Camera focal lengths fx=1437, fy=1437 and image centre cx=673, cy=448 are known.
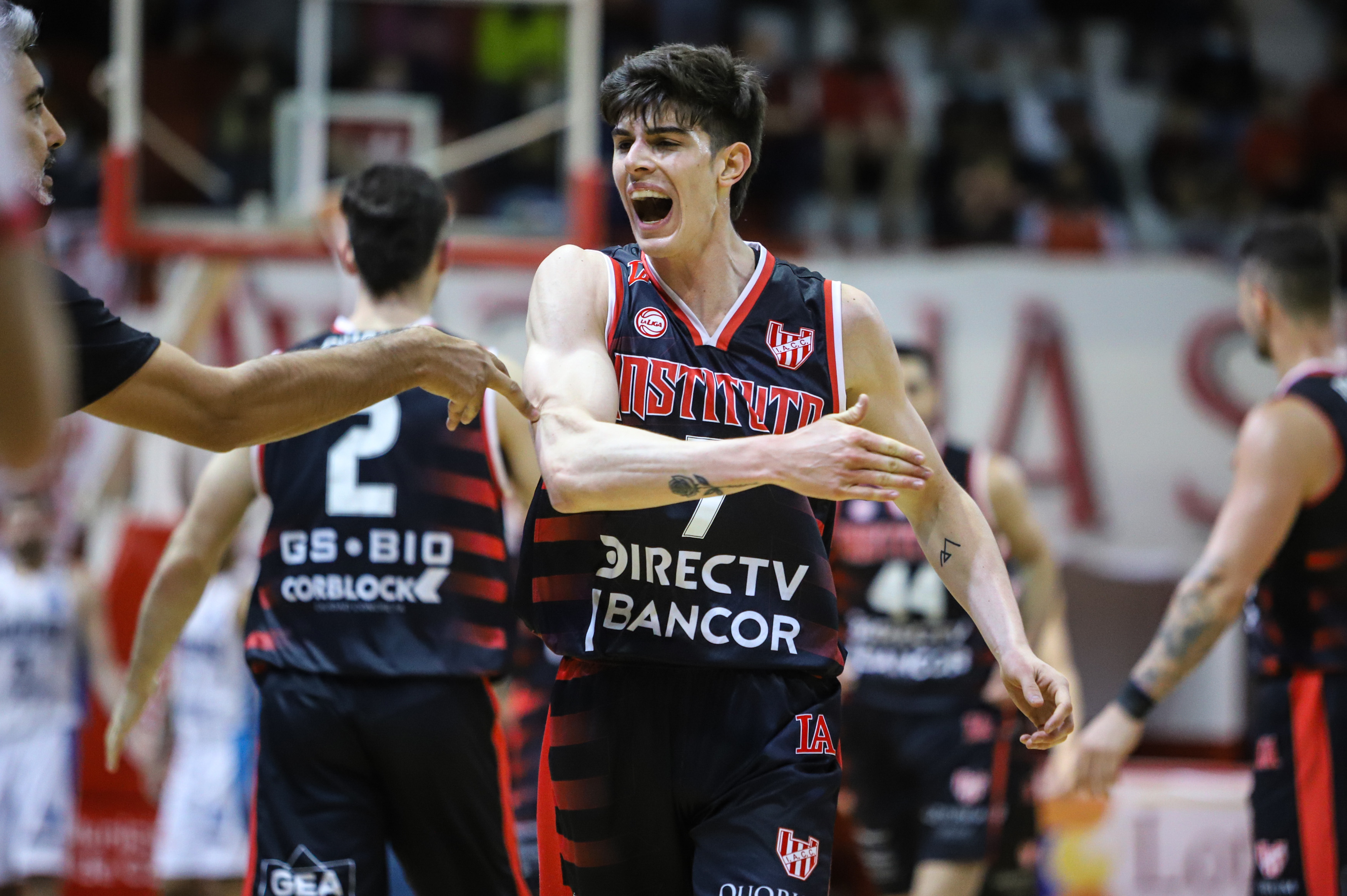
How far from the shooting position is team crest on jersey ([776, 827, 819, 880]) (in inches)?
131

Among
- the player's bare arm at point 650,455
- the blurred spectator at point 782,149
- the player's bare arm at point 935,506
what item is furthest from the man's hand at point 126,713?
the blurred spectator at point 782,149

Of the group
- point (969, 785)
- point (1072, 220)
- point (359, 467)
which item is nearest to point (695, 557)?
point (359, 467)

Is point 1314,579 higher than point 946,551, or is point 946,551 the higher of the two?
point 946,551

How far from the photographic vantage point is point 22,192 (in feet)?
6.50

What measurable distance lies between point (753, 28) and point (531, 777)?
32.3ft

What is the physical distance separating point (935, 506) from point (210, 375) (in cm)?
181

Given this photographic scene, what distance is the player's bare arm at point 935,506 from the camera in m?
3.57

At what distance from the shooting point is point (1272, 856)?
15.6 feet

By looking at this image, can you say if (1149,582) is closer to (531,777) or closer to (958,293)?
(958,293)

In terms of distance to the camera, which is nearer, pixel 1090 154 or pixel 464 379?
pixel 464 379

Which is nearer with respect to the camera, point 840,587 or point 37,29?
point 37,29

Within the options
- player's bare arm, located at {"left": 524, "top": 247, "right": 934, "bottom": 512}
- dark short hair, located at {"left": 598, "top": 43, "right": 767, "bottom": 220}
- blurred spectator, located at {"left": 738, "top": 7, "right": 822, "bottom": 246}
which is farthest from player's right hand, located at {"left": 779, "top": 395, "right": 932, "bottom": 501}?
blurred spectator, located at {"left": 738, "top": 7, "right": 822, "bottom": 246}

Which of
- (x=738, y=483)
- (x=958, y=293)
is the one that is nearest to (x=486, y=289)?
(x=958, y=293)

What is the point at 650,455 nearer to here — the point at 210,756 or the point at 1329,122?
the point at 210,756
